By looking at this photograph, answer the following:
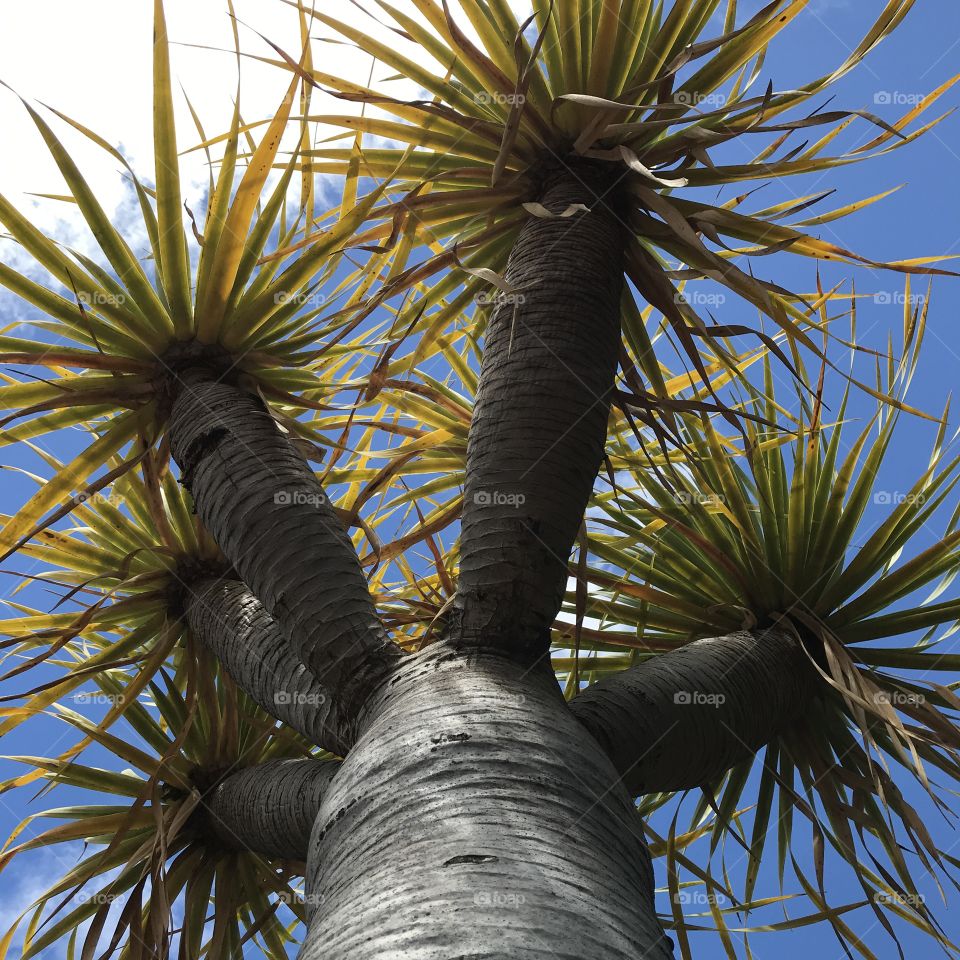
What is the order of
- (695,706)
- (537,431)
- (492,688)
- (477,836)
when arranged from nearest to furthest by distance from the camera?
(477,836)
(492,688)
(537,431)
(695,706)

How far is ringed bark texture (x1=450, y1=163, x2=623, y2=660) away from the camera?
1507mm

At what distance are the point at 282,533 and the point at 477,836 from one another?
799mm

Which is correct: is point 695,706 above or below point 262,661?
below

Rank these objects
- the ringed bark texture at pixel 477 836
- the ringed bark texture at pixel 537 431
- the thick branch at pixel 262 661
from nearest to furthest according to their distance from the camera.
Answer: the ringed bark texture at pixel 477 836 → the ringed bark texture at pixel 537 431 → the thick branch at pixel 262 661

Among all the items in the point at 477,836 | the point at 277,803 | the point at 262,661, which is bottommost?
the point at 477,836

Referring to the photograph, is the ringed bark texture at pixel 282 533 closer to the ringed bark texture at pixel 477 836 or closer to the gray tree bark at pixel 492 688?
the gray tree bark at pixel 492 688

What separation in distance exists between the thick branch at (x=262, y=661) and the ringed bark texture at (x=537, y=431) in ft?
1.04

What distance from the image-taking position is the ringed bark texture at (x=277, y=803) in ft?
5.63

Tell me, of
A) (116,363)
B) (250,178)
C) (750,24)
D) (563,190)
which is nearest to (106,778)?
(116,363)

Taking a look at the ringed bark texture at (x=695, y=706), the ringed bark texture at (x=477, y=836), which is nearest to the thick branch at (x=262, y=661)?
the ringed bark texture at (x=477, y=836)

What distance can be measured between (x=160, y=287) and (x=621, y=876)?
169 centimetres

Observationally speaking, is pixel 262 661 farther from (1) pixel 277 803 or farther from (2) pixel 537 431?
(2) pixel 537 431

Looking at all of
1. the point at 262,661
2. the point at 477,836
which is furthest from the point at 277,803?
the point at 477,836

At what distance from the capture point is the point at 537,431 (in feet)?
5.26
